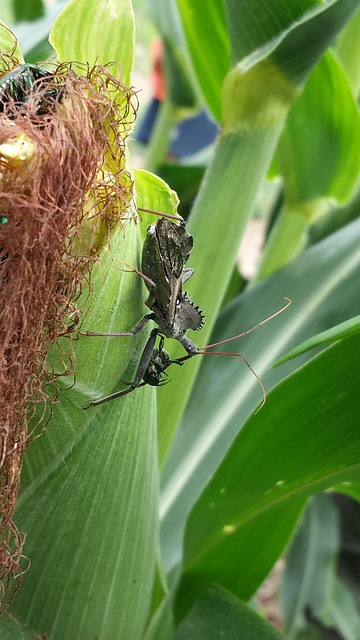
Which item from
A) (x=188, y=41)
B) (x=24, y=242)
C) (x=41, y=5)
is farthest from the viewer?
(x=41, y=5)

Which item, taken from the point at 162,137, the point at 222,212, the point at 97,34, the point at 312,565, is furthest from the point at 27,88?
the point at 312,565

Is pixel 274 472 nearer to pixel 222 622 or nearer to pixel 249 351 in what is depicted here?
pixel 222 622

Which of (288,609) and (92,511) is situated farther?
(288,609)

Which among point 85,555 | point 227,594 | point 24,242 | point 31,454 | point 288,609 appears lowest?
point 288,609

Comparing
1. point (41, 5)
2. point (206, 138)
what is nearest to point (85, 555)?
point (41, 5)

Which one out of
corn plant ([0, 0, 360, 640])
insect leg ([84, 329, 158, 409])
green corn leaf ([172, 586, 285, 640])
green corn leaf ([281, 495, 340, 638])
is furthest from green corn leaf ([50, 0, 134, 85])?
green corn leaf ([281, 495, 340, 638])

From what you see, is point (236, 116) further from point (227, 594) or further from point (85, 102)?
point (227, 594)

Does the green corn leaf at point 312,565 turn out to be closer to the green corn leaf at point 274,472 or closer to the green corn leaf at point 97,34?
the green corn leaf at point 274,472

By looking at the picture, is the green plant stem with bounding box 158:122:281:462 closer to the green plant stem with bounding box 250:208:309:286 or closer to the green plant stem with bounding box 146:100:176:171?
the green plant stem with bounding box 250:208:309:286
